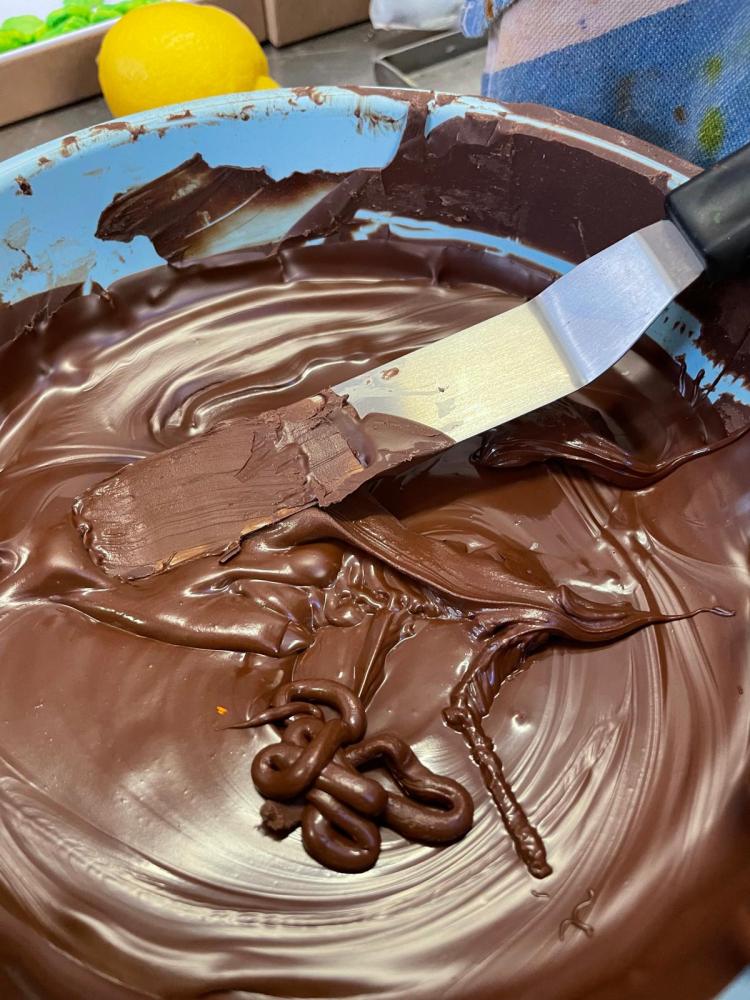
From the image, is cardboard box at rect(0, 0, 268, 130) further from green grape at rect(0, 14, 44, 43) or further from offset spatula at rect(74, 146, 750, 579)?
offset spatula at rect(74, 146, 750, 579)

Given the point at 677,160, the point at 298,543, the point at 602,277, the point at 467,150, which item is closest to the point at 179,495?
the point at 298,543

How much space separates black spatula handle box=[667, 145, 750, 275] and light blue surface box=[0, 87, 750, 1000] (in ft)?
0.79

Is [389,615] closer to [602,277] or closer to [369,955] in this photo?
[369,955]

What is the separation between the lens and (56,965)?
0.97 metres

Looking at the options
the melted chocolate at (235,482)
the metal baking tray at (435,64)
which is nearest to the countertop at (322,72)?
the metal baking tray at (435,64)

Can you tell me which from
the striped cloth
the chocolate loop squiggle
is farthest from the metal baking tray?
the chocolate loop squiggle

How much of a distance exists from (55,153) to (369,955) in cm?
151

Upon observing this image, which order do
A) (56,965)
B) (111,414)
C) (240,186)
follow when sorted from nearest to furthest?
(56,965) → (111,414) → (240,186)

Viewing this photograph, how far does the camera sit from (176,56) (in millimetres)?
1788

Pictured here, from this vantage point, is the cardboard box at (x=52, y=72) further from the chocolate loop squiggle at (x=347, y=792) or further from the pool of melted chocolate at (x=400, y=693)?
the chocolate loop squiggle at (x=347, y=792)

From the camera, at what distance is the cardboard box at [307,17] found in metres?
2.60

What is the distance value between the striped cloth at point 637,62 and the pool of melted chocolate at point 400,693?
47cm

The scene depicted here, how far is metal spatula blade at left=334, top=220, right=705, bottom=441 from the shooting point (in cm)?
124

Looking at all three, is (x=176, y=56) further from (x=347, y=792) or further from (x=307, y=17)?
(x=347, y=792)
